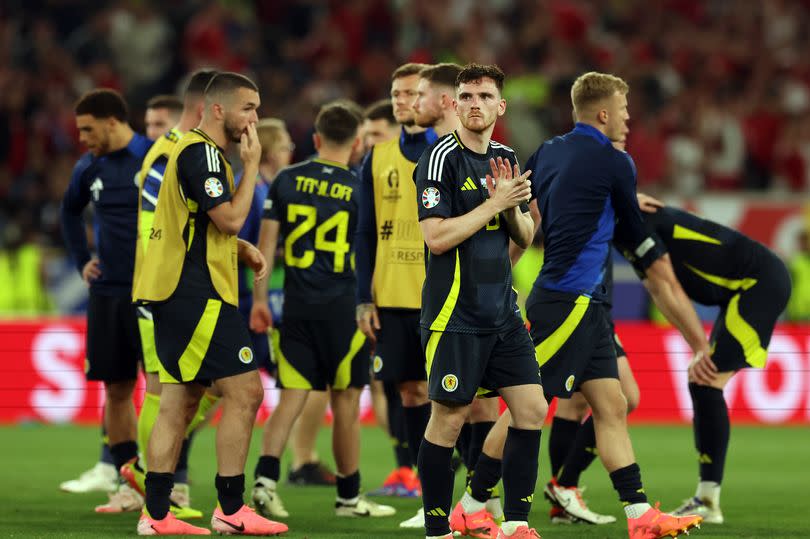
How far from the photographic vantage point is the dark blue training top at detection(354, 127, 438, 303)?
841 centimetres

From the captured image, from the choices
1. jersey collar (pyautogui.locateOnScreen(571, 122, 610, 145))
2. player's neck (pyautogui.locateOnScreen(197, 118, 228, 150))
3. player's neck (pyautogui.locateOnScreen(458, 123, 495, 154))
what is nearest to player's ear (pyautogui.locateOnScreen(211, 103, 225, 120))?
player's neck (pyautogui.locateOnScreen(197, 118, 228, 150))

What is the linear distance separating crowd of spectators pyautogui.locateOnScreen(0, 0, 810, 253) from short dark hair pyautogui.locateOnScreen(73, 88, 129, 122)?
9.72m

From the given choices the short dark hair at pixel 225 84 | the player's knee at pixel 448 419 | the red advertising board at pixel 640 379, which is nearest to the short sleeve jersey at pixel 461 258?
the player's knee at pixel 448 419

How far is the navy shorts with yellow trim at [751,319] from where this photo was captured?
28.4ft

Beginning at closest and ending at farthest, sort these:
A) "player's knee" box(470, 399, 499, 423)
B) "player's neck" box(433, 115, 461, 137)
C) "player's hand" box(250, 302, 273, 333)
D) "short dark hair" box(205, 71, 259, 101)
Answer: "short dark hair" box(205, 71, 259, 101), "player's neck" box(433, 115, 461, 137), "player's knee" box(470, 399, 499, 423), "player's hand" box(250, 302, 273, 333)

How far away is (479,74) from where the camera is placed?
672 centimetres

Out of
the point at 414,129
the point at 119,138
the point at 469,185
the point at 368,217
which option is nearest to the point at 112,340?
the point at 119,138

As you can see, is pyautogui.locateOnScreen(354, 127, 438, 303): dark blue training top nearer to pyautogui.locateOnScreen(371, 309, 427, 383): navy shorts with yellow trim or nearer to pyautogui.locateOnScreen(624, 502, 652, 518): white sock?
pyautogui.locateOnScreen(371, 309, 427, 383): navy shorts with yellow trim

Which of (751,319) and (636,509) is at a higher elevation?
(751,319)

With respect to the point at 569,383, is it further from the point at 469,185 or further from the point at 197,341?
the point at 197,341

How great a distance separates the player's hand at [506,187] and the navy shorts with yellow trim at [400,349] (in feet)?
6.13

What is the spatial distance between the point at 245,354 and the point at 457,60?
43.3 ft

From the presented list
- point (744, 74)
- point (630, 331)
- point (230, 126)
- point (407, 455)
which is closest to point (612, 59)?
point (744, 74)

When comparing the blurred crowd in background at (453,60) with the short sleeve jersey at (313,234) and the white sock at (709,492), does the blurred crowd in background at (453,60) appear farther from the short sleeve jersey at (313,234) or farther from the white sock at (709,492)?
the white sock at (709,492)
